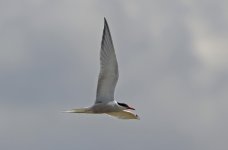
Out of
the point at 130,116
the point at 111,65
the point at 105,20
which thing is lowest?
the point at 130,116

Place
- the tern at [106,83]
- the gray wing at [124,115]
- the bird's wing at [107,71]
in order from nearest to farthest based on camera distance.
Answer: the bird's wing at [107,71] → the tern at [106,83] → the gray wing at [124,115]

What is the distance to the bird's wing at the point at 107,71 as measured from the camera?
86.2 ft

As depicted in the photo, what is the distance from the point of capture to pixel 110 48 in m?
26.4

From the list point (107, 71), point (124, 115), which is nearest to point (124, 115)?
point (124, 115)

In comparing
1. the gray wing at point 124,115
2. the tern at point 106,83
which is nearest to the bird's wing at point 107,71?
the tern at point 106,83

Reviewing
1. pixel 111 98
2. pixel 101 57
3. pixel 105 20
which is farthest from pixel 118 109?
pixel 105 20

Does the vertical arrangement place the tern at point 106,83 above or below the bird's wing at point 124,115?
above

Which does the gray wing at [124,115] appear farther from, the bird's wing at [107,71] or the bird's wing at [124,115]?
the bird's wing at [107,71]

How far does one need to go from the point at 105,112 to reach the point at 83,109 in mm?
873

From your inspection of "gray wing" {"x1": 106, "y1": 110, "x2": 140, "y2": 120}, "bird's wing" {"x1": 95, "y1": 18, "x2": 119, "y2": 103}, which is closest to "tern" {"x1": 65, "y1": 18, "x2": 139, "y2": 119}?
"bird's wing" {"x1": 95, "y1": 18, "x2": 119, "y2": 103}

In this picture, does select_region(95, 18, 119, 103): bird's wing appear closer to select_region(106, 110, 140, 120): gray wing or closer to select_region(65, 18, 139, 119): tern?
select_region(65, 18, 139, 119): tern

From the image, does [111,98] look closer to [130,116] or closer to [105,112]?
[105,112]

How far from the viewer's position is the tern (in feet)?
87.0

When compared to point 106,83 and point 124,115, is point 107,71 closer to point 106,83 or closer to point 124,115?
point 106,83
